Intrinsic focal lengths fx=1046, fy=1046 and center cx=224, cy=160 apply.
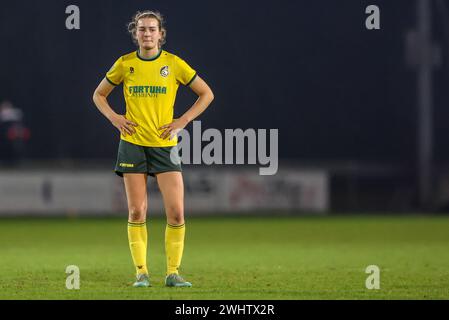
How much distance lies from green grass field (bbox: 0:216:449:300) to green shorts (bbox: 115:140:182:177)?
1000 millimetres

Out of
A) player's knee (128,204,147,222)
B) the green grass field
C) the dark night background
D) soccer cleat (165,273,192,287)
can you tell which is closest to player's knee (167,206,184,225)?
player's knee (128,204,147,222)

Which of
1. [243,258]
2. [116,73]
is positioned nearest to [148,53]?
[116,73]

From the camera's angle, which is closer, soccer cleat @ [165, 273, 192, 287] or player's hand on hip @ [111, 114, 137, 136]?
player's hand on hip @ [111, 114, 137, 136]

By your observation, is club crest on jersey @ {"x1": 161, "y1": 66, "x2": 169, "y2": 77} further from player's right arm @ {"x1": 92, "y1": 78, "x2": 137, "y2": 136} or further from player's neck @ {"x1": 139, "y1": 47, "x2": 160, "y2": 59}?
player's right arm @ {"x1": 92, "y1": 78, "x2": 137, "y2": 136}

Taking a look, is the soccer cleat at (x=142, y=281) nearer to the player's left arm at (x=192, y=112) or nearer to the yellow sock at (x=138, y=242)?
the yellow sock at (x=138, y=242)

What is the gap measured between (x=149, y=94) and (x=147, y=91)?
0.03 metres

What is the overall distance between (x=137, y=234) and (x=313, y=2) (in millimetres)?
26967

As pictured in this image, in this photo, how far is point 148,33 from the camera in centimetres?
855

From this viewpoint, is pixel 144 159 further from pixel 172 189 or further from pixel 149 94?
pixel 149 94

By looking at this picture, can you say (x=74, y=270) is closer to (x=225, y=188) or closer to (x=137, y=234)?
(x=137, y=234)

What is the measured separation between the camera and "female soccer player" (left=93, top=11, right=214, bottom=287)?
28.3 ft

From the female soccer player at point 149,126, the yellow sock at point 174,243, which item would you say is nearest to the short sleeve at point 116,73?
the female soccer player at point 149,126

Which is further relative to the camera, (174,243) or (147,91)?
(174,243)
